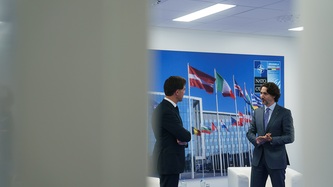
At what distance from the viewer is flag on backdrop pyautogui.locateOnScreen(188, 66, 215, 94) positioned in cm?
682

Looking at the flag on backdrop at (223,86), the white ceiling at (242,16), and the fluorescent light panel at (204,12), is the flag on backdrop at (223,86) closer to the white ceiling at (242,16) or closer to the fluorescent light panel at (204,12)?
the white ceiling at (242,16)

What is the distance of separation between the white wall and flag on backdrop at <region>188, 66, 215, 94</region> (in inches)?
15.1

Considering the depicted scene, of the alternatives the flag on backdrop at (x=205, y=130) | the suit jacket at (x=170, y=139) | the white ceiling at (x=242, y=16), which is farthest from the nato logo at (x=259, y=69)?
the suit jacket at (x=170, y=139)

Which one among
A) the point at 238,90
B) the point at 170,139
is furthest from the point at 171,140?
the point at 238,90

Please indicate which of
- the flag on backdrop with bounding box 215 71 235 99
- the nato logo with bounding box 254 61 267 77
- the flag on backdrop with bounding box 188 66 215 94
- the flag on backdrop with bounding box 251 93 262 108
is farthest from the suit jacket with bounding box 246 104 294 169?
the nato logo with bounding box 254 61 267 77

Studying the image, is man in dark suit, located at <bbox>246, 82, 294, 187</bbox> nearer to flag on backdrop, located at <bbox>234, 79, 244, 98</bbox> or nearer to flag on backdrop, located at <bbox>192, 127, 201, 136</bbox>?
flag on backdrop, located at <bbox>192, 127, 201, 136</bbox>

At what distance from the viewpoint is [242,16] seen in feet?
19.0

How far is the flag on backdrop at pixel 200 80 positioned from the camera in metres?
6.82

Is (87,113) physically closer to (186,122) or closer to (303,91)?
(303,91)

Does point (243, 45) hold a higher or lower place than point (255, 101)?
higher

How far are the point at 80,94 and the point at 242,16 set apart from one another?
5.62 metres

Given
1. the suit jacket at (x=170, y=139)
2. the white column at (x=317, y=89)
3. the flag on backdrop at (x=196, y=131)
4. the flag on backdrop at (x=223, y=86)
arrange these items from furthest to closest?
the flag on backdrop at (x=223, y=86) < the flag on backdrop at (x=196, y=131) < the suit jacket at (x=170, y=139) < the white column at (x=317, y=89)

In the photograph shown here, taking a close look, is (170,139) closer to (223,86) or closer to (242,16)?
(242,16)

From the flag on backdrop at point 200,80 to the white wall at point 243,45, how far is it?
385 millimetres
